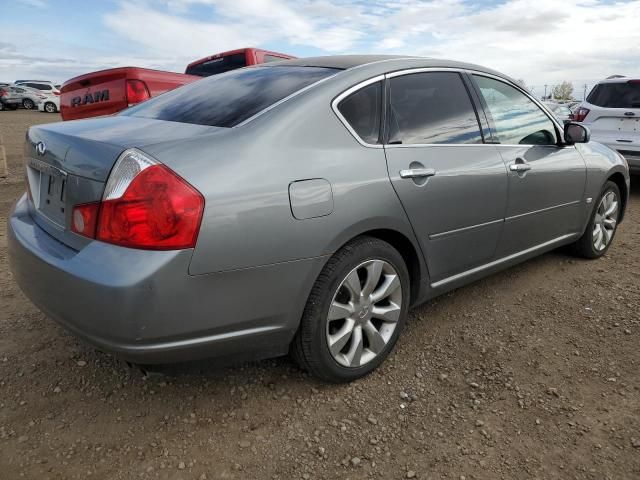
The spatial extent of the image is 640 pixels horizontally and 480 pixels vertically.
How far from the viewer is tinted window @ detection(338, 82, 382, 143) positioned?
7.73 feet

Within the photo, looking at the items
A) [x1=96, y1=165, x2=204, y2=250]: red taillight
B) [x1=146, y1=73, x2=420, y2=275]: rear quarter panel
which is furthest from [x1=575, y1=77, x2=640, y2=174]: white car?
[x1=96, y1=165, x2=204, y2=250]: red taillight

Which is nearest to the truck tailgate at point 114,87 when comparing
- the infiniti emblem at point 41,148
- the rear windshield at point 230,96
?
the rear windshield at point 230,96

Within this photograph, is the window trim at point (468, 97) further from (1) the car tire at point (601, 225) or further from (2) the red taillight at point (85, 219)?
(1) the car tire at point (601, 225)

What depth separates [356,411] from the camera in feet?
7.50

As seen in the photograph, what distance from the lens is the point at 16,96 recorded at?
30484mm

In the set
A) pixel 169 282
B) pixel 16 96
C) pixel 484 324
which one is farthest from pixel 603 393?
pixel 16 96

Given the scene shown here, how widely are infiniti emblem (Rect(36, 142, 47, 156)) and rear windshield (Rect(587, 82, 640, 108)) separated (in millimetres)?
7133

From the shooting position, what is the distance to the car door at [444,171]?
8.25 feet

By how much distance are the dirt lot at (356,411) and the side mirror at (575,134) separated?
1.29 m

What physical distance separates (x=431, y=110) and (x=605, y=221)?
2474 mm

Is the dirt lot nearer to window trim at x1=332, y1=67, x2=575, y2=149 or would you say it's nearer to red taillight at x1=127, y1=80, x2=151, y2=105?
window trim at x1=332, y1=67, x2=575, y2=149

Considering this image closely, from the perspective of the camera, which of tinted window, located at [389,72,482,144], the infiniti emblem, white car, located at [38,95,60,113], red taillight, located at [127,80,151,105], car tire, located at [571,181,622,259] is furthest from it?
white car, located at [38,95,60,113]

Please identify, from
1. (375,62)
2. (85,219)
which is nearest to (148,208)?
(85,219)

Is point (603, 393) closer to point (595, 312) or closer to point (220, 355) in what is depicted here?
point (595, 312)
